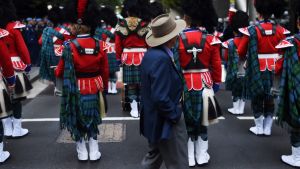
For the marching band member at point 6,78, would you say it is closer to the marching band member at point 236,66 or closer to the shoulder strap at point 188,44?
the shoulder strap at point 188,44

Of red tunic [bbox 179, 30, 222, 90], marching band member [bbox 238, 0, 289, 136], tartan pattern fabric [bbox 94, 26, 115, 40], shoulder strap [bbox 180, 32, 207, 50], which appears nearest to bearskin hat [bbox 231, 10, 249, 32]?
marching band member [bbox 238, 0, 289, 136]

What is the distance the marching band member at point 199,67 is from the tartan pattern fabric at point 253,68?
47.5 inches

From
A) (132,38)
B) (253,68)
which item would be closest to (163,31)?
(253,68)

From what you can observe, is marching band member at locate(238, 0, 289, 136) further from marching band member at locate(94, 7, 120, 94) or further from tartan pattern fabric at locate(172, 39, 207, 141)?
marching band member at locate(94, 7, 120, 94)

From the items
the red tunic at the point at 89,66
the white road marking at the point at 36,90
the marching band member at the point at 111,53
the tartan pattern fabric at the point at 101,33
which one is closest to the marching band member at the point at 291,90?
the red tunic at the point at 89,66

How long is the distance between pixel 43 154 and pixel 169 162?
2.41 meters

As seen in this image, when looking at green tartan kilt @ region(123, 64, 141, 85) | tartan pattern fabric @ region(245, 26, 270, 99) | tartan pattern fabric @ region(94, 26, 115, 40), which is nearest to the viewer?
tartan pattern fabric @ region(245, 26, 270, 99)

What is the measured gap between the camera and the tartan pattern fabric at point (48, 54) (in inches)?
307

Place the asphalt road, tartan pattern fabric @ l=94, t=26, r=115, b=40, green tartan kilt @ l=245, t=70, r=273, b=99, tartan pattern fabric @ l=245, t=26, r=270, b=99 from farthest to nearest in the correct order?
1. tartan pattern fabric @ l=94, t=26, r=115, b=40
2. green tartan kilt @ l=245, t=70, r=273, b=99
3. tartan pattern fabric @ l=245, t=26, r=270, b=99
4. the asphalt road

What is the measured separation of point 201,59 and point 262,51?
163 centimetres

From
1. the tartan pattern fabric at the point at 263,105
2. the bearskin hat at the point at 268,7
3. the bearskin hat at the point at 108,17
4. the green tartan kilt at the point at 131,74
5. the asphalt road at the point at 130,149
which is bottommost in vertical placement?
the asphalt road at the point at 130,149

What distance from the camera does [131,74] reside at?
732 cm

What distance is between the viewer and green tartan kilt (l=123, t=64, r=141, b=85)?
287 inches

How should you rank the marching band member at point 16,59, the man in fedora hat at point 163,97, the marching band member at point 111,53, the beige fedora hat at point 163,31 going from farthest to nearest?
the marching band member at point 111,53 < the marching band member at point 16,59 < the beige fedora hat at point 163,31 < the man in fedora hat at point 163,97
